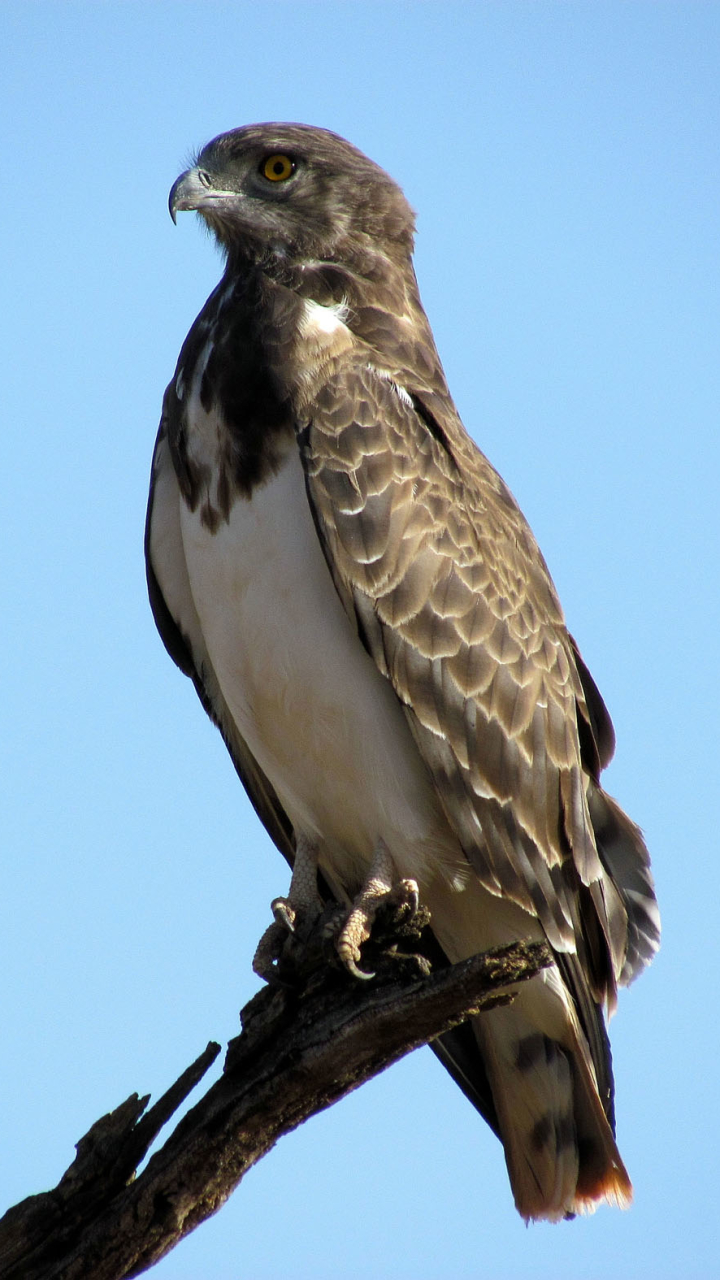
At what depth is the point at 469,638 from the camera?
541 centimetres

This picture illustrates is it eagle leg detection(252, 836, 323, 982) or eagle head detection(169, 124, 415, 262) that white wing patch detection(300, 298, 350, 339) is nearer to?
eagle head detection(169, 124, 415, 262)

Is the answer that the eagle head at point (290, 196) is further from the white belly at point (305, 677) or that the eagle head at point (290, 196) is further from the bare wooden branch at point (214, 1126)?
the bare wooden branch at point (214, 1126)

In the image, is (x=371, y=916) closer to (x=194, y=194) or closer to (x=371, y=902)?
(x=371, y=902)

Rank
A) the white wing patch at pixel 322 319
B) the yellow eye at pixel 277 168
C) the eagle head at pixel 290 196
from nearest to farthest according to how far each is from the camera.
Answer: the white wing patch at pixel 322 319
the eagle head at pixel 290 196
the yellow eye at pixel 277 168

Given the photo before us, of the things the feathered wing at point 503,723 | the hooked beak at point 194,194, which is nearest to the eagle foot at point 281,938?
the feathered wing at point 503,723

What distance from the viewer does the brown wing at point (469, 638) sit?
5086 millimetres

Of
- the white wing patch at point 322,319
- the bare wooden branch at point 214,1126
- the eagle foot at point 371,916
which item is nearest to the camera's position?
the bare wooden branch at point 214,1126

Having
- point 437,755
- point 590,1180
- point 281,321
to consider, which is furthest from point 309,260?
point 590,1180

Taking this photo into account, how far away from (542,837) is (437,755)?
641 millimetres

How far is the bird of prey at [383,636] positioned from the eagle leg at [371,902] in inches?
A: 0.6

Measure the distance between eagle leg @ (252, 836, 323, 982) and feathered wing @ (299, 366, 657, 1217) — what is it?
0.62 m

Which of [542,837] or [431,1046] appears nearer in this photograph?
[542,837]

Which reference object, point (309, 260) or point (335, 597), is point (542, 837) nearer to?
point (335, 597)

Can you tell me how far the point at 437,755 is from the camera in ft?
17.1
